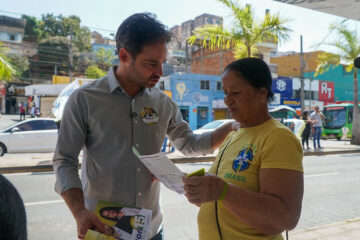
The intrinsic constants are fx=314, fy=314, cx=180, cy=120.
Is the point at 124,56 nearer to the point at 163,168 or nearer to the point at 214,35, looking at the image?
the point at 163,168

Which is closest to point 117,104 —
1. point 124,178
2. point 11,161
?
point 124,178

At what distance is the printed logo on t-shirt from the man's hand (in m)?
0.62

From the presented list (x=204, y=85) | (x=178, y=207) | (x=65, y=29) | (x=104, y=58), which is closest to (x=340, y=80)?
(x=204, y=85)

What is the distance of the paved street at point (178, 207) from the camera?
4375 mm

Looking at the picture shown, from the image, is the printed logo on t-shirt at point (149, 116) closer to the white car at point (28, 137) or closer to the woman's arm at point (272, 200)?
the woman's arm at point (272, 200)

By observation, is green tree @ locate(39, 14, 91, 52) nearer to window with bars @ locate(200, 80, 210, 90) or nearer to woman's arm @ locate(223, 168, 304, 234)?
window with bars @ locate(200, 80, 210, 90)

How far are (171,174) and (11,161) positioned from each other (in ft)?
32.6

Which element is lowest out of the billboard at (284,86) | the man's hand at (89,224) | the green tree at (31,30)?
the man's hand at (89,224)

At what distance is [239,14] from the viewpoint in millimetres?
10484

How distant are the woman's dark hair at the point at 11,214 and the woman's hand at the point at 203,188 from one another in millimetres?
667

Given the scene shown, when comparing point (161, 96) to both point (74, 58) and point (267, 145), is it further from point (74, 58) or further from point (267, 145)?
point (74, 58)

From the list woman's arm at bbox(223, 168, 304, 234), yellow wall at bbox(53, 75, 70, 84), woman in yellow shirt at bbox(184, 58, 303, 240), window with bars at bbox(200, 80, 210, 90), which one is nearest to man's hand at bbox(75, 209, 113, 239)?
woman in yellow shirt at bbox(184, 58, 303, 240)


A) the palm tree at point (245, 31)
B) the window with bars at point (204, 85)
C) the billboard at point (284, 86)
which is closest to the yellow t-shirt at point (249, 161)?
the palm tree at point (245, 31)

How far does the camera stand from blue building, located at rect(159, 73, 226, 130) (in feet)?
93.6
